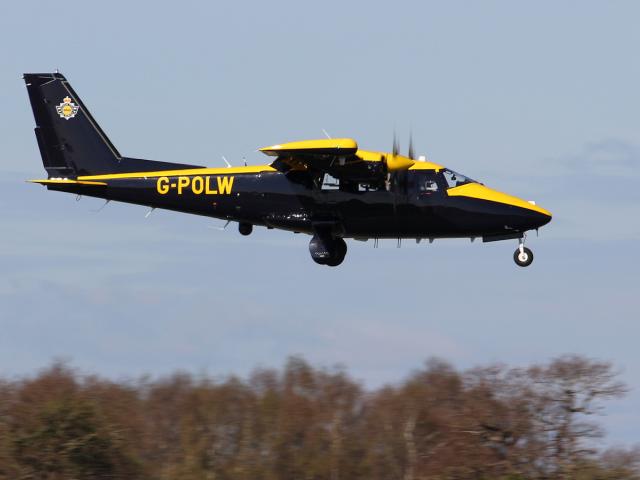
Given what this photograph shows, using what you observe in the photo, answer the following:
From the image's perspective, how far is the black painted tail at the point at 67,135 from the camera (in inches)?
1622

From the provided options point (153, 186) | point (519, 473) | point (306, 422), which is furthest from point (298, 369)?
point (153, 186)

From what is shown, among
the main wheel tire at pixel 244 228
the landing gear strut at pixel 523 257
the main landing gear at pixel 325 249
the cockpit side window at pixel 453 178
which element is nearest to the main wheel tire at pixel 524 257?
the landing gear strut at pixel 523 257

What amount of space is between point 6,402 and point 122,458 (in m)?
6.31

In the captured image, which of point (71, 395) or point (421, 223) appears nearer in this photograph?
point (421, 223)

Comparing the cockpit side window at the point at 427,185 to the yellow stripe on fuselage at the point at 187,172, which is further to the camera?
the yellow stripe on fuselage at the point at 187,172

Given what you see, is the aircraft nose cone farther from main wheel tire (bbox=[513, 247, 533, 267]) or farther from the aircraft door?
the aircraft door

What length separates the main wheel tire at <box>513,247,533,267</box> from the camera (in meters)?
38.4

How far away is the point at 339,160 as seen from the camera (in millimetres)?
37031

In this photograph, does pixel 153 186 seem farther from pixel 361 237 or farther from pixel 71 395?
pixel 71 395

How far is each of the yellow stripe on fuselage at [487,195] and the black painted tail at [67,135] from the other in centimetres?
915

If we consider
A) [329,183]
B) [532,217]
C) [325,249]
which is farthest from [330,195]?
[532,217]

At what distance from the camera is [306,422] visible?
184ft

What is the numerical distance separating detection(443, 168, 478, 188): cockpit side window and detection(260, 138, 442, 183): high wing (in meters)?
0.30

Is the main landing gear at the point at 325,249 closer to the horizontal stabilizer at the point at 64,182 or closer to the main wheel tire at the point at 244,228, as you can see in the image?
the main wheel tire at the point at 244,228
